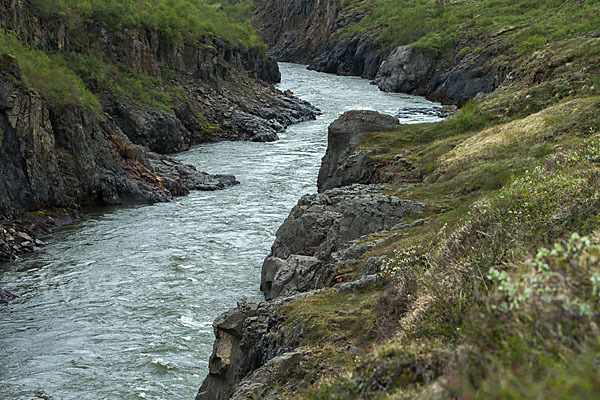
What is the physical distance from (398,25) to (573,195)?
85.6m

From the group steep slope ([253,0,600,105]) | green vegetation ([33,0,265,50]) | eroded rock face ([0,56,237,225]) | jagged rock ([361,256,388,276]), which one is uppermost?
steep slope ([253,0,600,105])

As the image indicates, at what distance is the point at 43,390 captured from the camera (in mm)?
11703

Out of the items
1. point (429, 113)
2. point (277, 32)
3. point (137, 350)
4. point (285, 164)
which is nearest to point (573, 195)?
point (137, 350)

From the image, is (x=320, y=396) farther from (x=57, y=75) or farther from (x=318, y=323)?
(x=57, y=75)

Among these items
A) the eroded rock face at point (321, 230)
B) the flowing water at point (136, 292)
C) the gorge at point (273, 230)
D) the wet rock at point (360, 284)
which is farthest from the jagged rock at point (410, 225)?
the flowing water at point (136, 292)

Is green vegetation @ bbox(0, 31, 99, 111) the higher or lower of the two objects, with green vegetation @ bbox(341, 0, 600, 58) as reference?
lower

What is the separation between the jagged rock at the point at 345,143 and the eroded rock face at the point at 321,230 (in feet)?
16.3

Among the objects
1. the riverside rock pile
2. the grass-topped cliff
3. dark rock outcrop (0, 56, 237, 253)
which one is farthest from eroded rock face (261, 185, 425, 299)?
dark rock outcrop (0, 56, 237, 253)

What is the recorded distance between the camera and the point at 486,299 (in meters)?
4.11

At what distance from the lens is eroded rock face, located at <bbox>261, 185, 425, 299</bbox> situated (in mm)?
13344

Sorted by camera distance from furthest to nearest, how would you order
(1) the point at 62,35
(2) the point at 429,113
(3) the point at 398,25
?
(3) the point at 398,25 → (2) the point at 429,113 → (1) the point at 62,35

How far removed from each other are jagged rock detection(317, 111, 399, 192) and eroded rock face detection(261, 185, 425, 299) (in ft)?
16.3

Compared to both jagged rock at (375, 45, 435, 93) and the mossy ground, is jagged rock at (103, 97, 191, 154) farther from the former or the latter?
jagged rock at (375, 45, 435, 93)

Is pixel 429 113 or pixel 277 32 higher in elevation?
pixel 277 32
